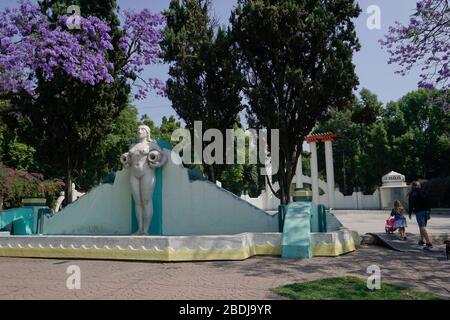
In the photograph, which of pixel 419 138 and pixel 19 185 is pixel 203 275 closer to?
pixel 19 185

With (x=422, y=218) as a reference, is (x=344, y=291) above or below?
below

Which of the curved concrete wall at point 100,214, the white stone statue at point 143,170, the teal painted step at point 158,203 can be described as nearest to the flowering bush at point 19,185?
the curved concrete wall at point 100,214

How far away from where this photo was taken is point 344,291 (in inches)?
209

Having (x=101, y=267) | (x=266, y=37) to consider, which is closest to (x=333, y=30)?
(x=266, y=37)

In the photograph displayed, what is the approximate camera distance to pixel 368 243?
34.0 ft

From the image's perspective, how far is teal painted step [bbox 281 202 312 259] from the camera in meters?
8.22

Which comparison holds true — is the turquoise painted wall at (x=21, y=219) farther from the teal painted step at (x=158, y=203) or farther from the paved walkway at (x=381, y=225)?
the paved walkway at (x=381, y=225)

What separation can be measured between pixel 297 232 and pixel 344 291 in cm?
319

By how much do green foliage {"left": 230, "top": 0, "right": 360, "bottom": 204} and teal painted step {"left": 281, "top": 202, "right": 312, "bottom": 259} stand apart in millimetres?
3449

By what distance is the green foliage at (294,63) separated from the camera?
11.7m

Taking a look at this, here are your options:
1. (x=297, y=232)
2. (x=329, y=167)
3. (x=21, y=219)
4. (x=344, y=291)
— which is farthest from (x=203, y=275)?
(x=329, y=167)

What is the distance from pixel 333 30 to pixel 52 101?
971 centimetres

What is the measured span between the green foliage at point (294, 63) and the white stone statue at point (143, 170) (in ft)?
13.2

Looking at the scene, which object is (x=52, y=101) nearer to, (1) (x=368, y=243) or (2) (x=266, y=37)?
(2) (x=266, y=37)
